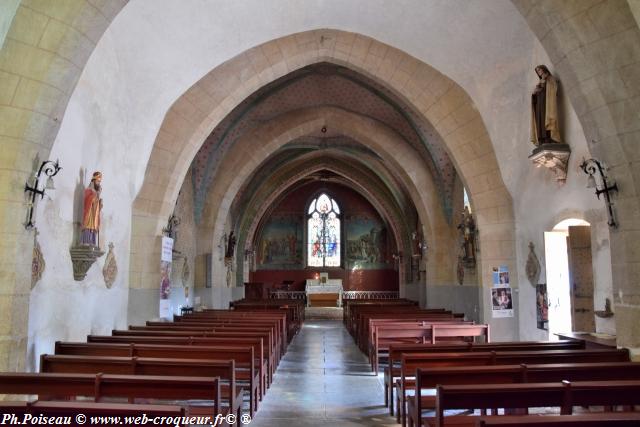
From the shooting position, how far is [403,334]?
818 centimetres

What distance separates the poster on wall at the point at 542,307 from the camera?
9.36 metres

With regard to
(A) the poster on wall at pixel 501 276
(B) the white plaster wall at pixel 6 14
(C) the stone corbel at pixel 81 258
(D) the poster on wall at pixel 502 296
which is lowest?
(D) the poster on wall at pixel 502 296

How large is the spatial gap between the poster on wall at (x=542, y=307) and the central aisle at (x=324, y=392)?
331 centimetres

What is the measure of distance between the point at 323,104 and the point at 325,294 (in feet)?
39.5

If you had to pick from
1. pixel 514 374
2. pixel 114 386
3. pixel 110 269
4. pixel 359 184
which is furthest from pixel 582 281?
pixel 359 184

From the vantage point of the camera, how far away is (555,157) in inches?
317

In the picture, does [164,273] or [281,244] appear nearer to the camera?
[164,273]

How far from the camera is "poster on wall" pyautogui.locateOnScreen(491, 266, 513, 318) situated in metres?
10.2

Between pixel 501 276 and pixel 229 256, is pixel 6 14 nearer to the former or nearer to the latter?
pixel 501 276

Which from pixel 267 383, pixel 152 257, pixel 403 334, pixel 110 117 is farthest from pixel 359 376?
pixel 110 117

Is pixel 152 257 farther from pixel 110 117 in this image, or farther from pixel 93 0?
pixel 93 0

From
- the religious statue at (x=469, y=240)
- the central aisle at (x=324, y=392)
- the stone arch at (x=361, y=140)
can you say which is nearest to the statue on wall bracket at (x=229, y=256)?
the stone arch at (x=361, y=140)

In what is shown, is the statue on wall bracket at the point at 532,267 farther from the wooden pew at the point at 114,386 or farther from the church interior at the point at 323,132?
the wooden pew at the point at 114,386

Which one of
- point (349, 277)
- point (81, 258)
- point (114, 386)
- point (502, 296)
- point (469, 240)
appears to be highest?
point (469, 240)
